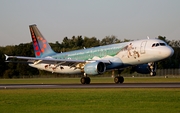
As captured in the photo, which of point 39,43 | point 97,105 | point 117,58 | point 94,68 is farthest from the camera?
point 39,43

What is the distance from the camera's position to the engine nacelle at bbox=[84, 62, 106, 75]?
51406mm

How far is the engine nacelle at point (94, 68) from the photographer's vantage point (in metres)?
51.4

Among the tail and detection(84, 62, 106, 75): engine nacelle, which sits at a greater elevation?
the tail

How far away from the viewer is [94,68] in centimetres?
5131

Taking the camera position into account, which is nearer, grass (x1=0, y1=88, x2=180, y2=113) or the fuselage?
grass (x1=0, y1=88, x2=180, y2=113)

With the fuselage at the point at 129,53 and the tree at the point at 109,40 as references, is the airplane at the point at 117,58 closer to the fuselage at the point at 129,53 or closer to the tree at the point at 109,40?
the fuselage at the point at 129,53

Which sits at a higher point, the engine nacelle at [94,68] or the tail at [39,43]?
the tail at [39,43]

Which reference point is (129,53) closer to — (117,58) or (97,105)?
(117,58)

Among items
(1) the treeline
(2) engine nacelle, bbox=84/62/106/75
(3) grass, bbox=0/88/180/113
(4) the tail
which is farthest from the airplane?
(1) the treeline

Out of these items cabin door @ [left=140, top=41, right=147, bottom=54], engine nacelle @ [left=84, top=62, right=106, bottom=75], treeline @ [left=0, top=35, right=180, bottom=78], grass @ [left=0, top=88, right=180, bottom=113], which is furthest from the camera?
treeline @ [left=0, top=35, right=180, bottom=78]

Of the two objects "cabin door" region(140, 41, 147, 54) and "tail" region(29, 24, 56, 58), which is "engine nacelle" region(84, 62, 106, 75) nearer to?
"cabin door" region(140, 41, 147, 54)

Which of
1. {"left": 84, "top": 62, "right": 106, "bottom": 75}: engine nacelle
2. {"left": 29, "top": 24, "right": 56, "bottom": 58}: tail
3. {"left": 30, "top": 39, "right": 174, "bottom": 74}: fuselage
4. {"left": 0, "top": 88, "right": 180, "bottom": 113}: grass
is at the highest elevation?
{"left": 29, "top": 24, "right": 56, "bottom": 58}: tail

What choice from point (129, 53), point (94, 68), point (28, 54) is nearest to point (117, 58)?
point (129, 53)

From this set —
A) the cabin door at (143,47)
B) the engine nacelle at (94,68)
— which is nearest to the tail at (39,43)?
the engine nacelle at (94,68)
